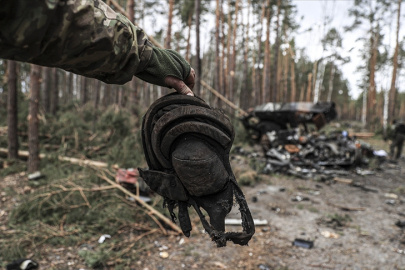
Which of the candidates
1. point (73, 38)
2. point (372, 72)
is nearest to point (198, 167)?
point (73, 38)

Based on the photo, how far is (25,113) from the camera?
8.12 meters

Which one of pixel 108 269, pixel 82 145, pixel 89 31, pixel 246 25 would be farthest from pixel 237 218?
pixel 246 25

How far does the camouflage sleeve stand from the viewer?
0.79 m

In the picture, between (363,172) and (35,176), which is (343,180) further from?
(35,176)

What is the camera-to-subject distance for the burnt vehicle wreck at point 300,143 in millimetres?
8734

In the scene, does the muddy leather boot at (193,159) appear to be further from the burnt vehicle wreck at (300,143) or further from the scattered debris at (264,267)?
the burnt vehicle wreck at (300,143)

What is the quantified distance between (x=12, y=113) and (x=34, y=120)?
1088mm

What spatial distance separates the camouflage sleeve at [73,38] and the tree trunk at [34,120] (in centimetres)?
626

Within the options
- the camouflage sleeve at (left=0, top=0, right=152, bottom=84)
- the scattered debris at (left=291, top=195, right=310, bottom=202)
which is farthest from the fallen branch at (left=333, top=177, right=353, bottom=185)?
the camouflage sleeve at (left=0, top=0, right=152, bottom=84)

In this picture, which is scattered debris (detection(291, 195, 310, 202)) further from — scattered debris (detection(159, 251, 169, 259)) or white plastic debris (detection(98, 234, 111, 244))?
white plastic debris (detection(98, 234, 111, 244))

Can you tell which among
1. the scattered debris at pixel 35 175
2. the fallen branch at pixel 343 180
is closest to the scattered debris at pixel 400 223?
the fallen branch at pixel 343 180

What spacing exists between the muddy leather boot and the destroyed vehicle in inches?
411

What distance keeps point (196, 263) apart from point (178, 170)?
291 cm

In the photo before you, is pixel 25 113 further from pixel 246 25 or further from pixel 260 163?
pixel 246 25
